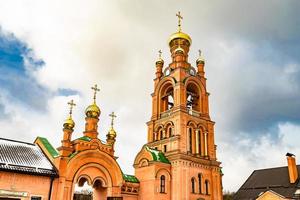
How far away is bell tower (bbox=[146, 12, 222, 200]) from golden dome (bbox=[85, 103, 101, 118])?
24.4ft

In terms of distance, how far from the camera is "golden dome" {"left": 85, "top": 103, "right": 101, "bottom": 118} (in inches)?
1137

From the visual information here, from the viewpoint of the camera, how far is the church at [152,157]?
2277 centimetres

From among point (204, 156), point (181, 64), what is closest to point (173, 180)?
point (204, 156)

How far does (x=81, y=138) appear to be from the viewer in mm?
25750

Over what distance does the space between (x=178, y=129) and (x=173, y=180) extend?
4.94 meters

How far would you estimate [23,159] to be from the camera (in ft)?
75.5

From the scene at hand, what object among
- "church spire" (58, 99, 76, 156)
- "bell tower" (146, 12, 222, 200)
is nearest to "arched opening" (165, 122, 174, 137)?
"bell tower" (146, 12, 222, 200)

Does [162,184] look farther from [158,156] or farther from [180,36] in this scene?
[180,36]

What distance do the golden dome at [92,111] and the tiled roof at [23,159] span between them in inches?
216

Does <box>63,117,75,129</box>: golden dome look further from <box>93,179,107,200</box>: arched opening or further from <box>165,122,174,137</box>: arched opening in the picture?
Result: <box>165,122,174,137</box>: arched opening

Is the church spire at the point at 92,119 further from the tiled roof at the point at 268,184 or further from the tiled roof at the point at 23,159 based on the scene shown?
the tiled roof at the point at 268,184

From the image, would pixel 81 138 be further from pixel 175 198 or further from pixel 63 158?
pixel 175 198

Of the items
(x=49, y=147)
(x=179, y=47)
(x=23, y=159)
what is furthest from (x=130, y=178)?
(x=179, y=47)

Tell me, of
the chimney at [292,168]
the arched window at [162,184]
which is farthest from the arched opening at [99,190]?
the chimney at [292,168]
